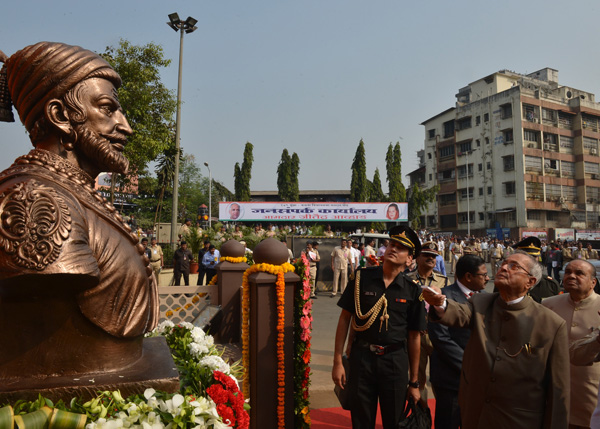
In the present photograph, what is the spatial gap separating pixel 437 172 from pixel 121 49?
129 feet

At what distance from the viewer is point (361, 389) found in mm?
3045

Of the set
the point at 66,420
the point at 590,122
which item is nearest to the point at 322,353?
the point at 66,420

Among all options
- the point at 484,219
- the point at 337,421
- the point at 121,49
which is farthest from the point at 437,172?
the point at 337,421

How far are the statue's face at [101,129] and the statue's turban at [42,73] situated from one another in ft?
0.21

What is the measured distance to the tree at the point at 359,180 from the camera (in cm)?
4262

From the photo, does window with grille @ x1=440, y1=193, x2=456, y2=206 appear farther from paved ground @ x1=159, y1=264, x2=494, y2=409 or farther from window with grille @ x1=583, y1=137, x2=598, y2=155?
paved ground @ x1=159, y1=264, x2=494, y2=409

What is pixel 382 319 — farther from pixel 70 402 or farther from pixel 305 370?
pixel 70 402

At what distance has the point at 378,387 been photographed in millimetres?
3088

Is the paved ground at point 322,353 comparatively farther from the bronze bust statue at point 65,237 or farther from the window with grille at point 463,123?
the window with grille at point 463,123

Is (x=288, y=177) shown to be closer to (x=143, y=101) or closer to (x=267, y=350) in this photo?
(x=143, y=101)

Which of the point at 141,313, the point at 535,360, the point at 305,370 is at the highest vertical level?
the point at 141,313

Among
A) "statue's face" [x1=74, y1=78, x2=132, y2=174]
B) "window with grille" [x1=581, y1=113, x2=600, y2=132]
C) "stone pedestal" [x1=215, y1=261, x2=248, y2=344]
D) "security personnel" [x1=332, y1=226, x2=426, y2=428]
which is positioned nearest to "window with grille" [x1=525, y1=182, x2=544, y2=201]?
"window with grille" [x1=581, y1=113, x2=600, y2=132]

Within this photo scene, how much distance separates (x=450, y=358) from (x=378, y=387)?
0.74 meters

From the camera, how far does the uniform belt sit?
10.1 feet
